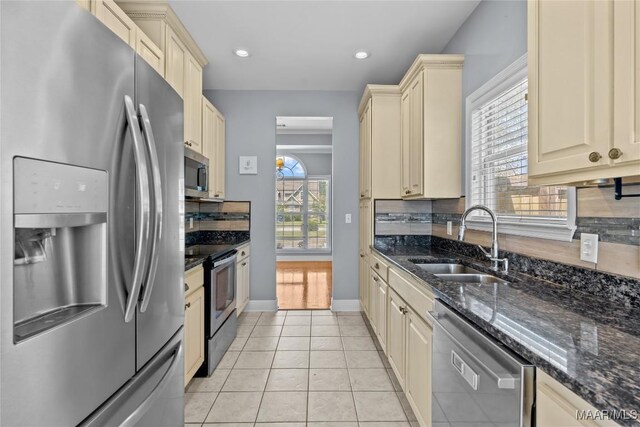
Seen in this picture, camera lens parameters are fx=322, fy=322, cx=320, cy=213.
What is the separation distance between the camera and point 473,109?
249 centimetres

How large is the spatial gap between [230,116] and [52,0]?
3.50 meters

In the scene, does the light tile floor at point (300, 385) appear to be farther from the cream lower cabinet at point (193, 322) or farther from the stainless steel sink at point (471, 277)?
the stainless steel sink at point (471, 277)

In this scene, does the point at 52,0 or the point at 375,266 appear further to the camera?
the point at 375,266

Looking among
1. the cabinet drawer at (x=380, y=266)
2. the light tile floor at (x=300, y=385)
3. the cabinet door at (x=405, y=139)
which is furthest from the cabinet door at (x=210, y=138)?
the cabinet door at (x=405, y=139)

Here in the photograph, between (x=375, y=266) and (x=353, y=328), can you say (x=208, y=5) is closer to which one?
(x=375, y=266)

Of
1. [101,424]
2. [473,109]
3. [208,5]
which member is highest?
[208,5]

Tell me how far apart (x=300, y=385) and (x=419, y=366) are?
3.33ft

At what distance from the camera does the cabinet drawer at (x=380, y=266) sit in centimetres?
253

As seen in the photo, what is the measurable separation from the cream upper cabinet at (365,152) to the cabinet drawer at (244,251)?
1.51 metres

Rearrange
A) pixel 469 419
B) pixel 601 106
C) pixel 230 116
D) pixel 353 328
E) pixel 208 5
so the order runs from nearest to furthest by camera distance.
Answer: pixel 601 106, pixel 469 419, pixel 208 5, pixel 353 328, pixel 230 116

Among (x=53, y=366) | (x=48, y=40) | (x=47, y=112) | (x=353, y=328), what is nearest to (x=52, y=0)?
(x=48, y=40)

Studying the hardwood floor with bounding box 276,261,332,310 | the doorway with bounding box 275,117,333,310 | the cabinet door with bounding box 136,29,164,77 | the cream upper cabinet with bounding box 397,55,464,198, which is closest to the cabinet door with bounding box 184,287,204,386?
the cabinet door with bounding box 136,29,164,77

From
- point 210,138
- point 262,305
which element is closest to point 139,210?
point 210,138

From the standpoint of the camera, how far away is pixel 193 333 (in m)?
2.22
